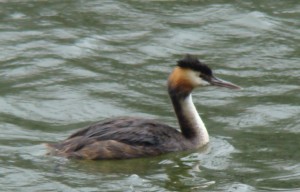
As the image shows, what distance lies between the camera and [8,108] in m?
13.6

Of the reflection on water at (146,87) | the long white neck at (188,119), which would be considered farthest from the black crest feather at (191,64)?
the reflection on water at (146,87)

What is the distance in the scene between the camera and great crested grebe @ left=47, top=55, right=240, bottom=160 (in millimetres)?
11844

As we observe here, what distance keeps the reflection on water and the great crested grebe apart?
0.12 m

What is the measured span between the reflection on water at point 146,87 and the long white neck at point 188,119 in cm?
20

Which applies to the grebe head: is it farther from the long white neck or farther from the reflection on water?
the reflection on water

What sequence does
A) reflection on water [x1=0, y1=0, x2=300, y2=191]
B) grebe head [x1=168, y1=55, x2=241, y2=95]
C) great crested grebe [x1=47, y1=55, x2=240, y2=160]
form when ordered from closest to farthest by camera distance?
reflection on water [x1=0, y1=0, x2=300, y2=191], great crested grebe [x1=47, y1=55, x2=240, y2=160], grebe head [x1=168, y1=55, x2=241, y2=95]

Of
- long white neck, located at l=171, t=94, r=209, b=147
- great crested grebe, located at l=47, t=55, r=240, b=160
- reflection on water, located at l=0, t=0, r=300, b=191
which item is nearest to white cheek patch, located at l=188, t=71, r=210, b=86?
great crested grebe, located at l=47, t=55, r=240, b=160

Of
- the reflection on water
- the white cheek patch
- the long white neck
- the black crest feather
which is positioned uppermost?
the black crest feather

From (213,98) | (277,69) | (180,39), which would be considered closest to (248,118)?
(213,98)

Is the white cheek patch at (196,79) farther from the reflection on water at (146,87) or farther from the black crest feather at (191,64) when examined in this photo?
the reflection on water at (146,87)

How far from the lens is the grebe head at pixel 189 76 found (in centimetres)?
A: 1239

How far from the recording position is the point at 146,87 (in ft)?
47.3

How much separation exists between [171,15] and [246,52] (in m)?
1.84

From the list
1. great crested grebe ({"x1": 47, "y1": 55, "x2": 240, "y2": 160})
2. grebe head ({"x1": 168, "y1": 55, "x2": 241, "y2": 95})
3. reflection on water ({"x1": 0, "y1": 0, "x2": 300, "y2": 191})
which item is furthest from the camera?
grebe head ({"x1": 168, "y1": 55, "x2": 241, "y2": 95})
